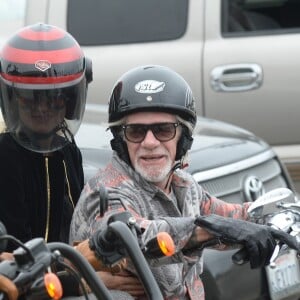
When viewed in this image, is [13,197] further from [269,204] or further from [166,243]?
[166,243]

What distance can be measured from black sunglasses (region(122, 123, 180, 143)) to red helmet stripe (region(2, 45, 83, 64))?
291 mm

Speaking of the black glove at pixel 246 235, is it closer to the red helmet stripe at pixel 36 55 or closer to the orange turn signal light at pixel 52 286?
the orange turn signal light at pixel 52 286

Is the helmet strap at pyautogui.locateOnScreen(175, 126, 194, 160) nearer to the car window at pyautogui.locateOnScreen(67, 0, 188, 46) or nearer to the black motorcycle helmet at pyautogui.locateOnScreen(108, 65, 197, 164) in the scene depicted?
the black motorcycle helmet at pyautogui.locateOnScreen(108, 65, 197, 164)

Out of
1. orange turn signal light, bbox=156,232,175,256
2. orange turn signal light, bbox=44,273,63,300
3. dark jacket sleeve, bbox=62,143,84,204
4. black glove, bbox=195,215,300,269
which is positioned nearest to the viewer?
orange turn signal light, bbox=44,273,63,300

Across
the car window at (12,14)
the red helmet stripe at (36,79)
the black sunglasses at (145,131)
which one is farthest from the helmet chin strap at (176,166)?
the car window at (12,14)

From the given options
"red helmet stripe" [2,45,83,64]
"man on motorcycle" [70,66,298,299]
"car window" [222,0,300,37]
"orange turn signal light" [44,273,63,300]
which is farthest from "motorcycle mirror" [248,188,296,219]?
"car window" [222,0,300,37]

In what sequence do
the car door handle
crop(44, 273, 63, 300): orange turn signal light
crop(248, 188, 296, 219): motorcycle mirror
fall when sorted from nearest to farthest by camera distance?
crop(44, 273, 63, 300): orange turn signal light, crop(248, 188, 296, 219): motorcycle mirror, the car door handle

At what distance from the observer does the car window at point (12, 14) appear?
7703 mm

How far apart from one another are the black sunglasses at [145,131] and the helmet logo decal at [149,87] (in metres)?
0.11

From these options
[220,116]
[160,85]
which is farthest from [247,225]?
[220,116]

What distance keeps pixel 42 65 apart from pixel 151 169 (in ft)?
1.53

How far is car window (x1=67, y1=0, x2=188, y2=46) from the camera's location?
765 cm

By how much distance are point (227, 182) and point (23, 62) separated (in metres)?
1.97

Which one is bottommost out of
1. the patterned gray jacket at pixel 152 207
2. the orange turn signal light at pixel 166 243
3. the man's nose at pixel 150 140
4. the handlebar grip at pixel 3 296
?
the patterned gray jacket at pixel 152 207
